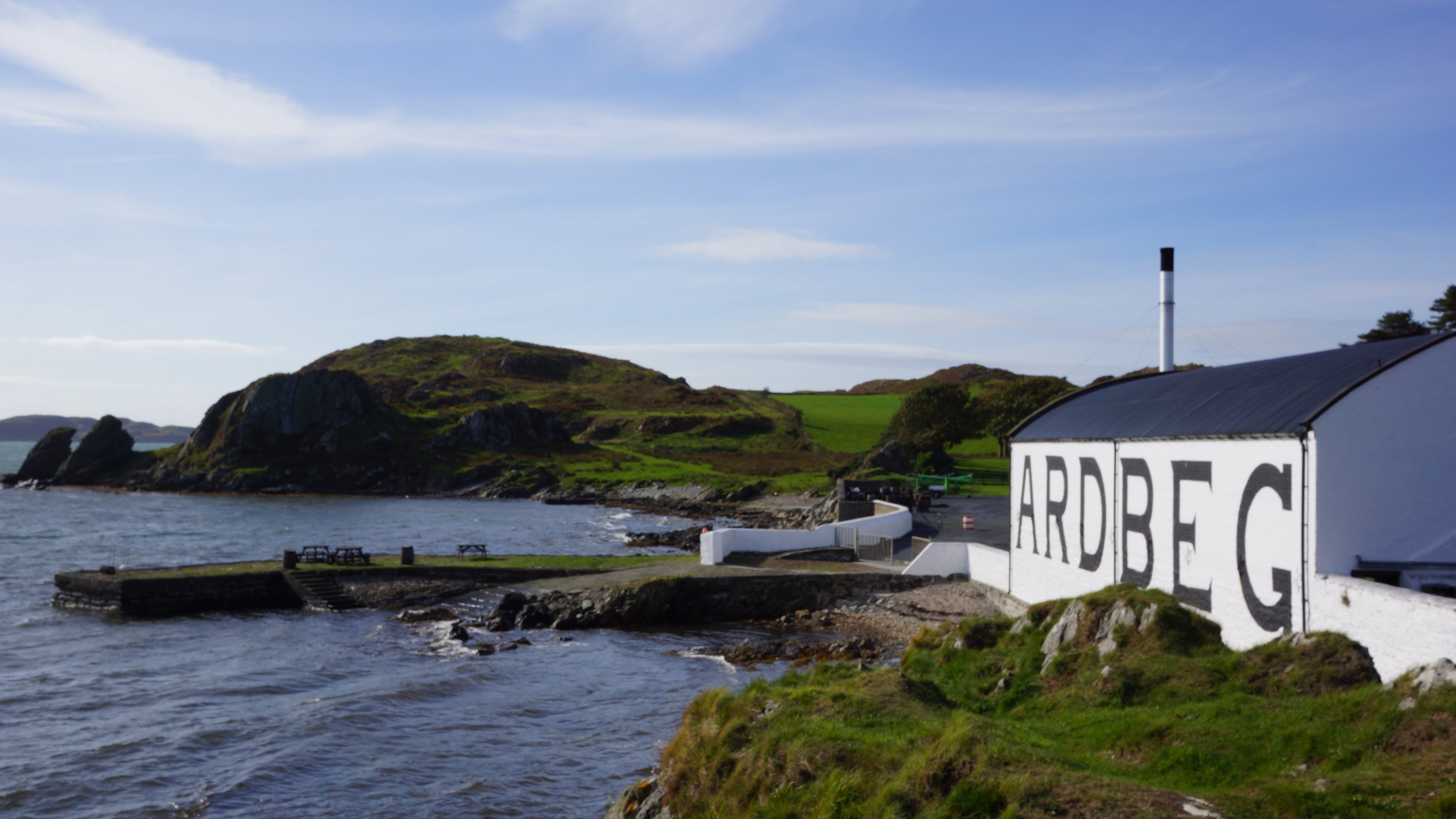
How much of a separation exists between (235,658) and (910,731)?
23070 mm

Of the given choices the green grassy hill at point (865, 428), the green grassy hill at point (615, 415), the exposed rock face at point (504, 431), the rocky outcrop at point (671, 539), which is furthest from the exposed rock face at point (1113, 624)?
the exposed rock face at point (504, 431)

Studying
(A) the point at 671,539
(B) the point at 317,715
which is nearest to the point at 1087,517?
(B) the point at 317,715

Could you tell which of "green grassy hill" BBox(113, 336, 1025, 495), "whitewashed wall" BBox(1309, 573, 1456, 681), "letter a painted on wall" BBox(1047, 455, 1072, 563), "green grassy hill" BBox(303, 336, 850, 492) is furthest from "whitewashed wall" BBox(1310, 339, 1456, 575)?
"green grassy hill" BBox(303, 336, 850, 492)

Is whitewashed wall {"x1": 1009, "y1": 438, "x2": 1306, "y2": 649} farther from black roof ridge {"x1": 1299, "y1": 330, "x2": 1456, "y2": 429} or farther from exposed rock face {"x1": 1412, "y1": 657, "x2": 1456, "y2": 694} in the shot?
exposed rock face {"x1": 1412, "y1": 657, "x2": 1456, "y2": 694}

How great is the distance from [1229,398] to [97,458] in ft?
449

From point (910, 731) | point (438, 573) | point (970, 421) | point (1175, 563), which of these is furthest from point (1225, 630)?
point (970, 421)

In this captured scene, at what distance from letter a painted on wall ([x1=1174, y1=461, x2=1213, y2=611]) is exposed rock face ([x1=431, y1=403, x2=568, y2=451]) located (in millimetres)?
109425

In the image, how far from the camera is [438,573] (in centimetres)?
3662

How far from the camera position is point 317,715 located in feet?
72.0

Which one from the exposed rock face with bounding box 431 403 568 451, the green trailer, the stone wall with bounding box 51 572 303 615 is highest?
the exposed rock face with bounding box 431 403 568 451

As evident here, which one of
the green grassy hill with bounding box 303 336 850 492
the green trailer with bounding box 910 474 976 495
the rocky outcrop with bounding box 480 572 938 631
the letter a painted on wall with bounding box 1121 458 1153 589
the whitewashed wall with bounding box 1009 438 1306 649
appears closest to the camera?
the whitewashed wall with bounding box 1009 438 1306 649

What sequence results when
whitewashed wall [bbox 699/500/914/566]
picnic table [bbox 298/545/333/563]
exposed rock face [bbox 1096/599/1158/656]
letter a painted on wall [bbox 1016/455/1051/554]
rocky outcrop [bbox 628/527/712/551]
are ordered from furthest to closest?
rocky outcrop [bbox 628/527/712/551]
picnic table [bbox 298/545/333/563]
whitewashed wall [bbox 699/500/914/566]
letter a painted on wall [bbox 1016/455/1051/554]
exposed rock face [bbox 1096/599/1158/656]

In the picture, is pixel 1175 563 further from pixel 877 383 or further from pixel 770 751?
pixel 877 383

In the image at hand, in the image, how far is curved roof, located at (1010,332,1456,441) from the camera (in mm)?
14984
